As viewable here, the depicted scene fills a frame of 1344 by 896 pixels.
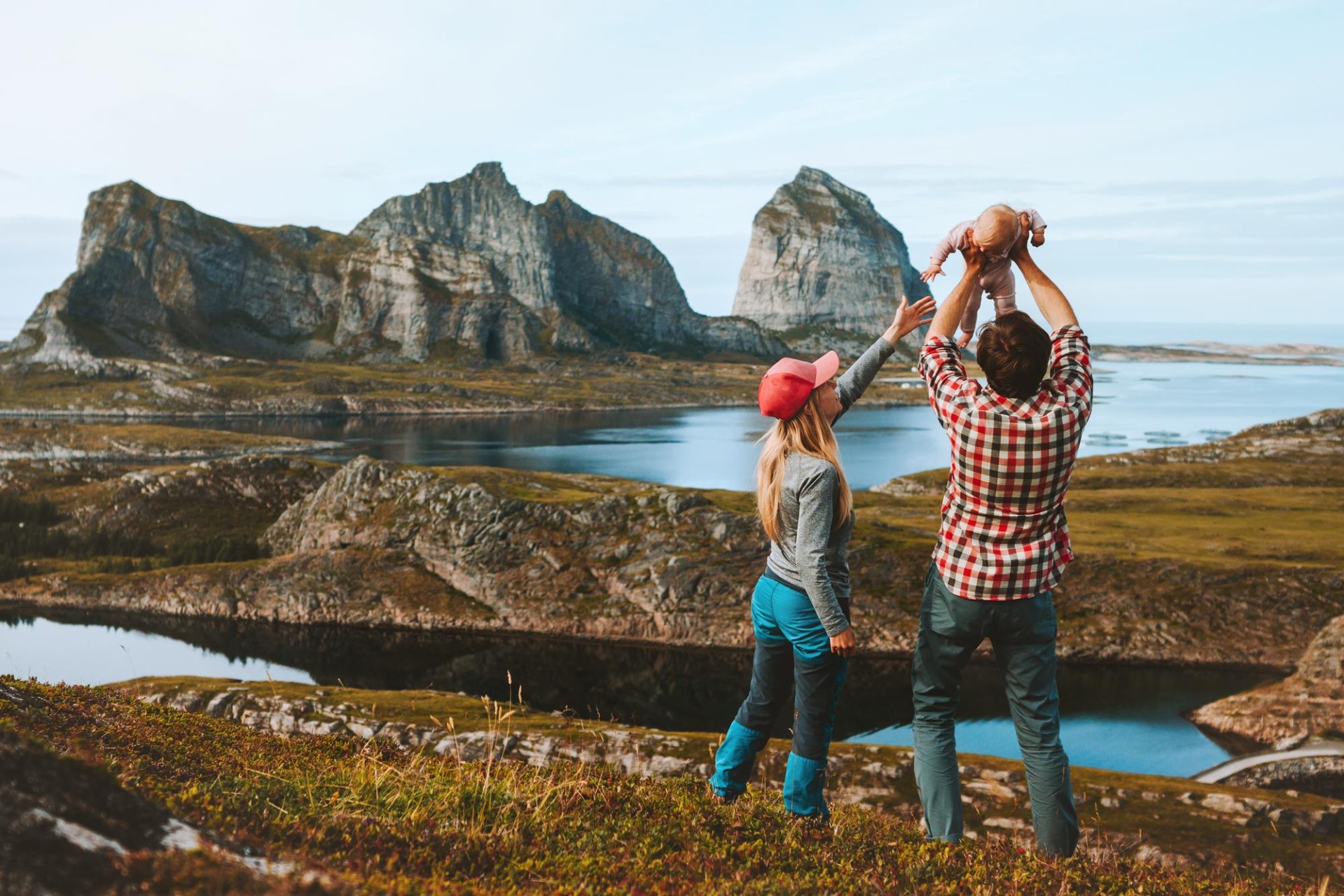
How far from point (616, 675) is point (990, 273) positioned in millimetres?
30940

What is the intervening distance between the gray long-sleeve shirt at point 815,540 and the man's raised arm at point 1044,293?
4.68 feet

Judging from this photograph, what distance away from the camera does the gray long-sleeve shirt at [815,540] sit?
802 cm

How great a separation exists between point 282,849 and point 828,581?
4663mm

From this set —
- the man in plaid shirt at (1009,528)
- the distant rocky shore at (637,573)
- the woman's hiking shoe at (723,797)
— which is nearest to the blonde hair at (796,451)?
the man in plaid shirt at (1009,528)

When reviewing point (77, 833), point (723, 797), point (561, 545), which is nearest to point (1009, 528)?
point (723, 797)

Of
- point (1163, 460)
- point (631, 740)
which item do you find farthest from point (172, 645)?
point (1163, 460)

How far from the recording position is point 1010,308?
8.16 meters

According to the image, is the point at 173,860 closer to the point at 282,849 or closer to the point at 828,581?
the point at 282,849

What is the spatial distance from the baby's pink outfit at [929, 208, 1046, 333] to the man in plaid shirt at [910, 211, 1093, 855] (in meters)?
0.09

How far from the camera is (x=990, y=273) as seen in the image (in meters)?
7.98

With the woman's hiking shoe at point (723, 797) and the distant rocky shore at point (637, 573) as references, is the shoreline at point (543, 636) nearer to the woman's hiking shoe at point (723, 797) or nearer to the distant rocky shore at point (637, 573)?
the distant rocky shore at point (637, 573)

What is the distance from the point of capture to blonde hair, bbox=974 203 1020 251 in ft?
25.0

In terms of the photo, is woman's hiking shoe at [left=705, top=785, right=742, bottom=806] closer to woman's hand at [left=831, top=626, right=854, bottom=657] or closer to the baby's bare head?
woman's hand at [left=831, top=626, right=854, bottom=657]

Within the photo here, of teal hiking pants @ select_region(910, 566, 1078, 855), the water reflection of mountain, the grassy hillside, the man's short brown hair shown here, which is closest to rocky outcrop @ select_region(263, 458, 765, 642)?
the water reflection of mountain
